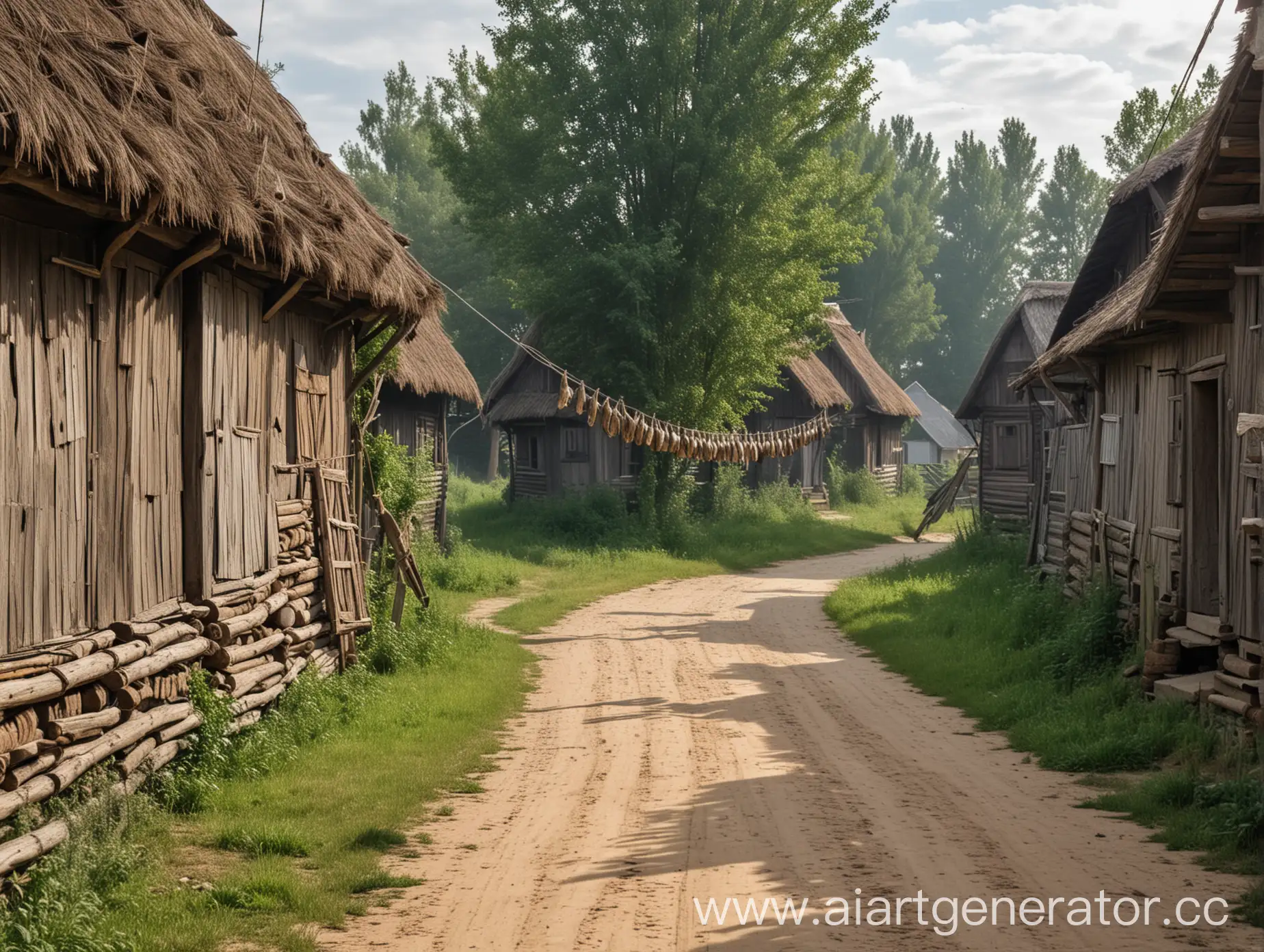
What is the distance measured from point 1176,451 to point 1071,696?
7.92ft

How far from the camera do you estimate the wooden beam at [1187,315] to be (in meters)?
9.99

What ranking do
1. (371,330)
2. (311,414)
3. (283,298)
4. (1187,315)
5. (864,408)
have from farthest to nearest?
(864,408) < (371,330) < (311,414) < (1187,315) < (283,298)

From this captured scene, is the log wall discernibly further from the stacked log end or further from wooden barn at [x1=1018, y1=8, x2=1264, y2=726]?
wooden barn at [x1=1018, y1=8, x2=1264, y2=726]

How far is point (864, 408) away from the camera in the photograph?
42.0m

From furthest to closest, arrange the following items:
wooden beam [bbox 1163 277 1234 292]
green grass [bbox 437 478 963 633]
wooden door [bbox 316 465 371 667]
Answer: green grass [bbox 437 478 963 633] < wooden door [bbox 316 465 371 667] < wooden beam [bbox 1163 277 1234 292]

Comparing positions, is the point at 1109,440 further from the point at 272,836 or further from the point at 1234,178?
the point at 272,836

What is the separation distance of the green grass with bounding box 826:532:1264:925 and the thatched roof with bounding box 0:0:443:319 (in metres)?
6.71

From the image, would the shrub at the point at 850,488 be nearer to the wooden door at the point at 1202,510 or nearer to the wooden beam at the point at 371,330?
the wooden beam at the point at 371,330

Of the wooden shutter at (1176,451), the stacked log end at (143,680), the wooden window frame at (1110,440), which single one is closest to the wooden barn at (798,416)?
the wooden window frame at (1110,440)

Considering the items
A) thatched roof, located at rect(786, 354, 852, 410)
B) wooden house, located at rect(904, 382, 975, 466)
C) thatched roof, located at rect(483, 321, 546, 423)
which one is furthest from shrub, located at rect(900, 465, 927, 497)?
thatched roof, located at rect(483, 321, 546, 423)

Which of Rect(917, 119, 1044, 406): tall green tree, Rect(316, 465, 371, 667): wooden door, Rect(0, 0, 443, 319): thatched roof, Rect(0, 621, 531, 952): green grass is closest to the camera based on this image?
Rect(0, 621, 531, 952): green grass

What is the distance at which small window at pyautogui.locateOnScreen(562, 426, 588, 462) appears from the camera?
3359 centimetres

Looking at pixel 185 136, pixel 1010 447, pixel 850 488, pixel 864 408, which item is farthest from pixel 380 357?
pixel 864 408

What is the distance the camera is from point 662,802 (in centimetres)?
814
